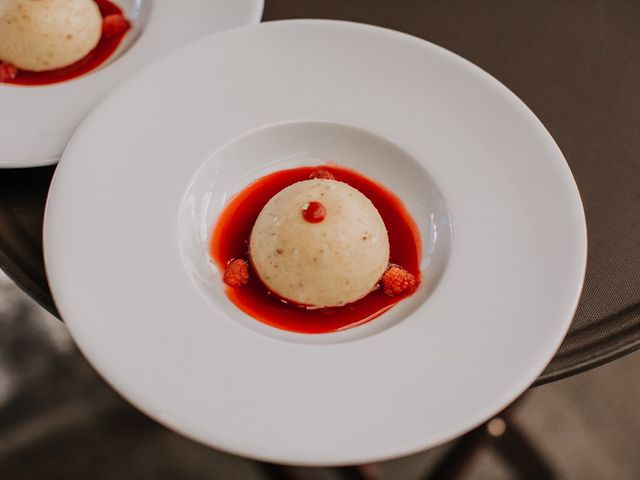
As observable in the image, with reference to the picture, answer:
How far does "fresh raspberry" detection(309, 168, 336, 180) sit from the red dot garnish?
22 centimetres

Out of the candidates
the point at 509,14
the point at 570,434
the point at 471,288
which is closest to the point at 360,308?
the point at 471,288

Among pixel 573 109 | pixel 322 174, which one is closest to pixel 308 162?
pixel 322 174

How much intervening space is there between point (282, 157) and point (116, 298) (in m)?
0.68

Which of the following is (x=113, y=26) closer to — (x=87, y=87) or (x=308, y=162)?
(x=87, y=87)

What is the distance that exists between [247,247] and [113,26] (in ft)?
3.40

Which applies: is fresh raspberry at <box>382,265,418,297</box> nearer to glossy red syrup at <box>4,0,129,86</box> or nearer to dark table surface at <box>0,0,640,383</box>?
dark table surface at <box>0,0,640,383</box>

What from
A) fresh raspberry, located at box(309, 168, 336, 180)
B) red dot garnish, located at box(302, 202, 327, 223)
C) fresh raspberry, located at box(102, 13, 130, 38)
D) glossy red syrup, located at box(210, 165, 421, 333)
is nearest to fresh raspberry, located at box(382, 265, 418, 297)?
glossy red syrup, located at box(210, 165, 421, 333)

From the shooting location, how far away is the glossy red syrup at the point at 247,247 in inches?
55.9

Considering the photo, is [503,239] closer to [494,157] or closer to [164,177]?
[494,157]

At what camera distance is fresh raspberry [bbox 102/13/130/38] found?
79.9 inches

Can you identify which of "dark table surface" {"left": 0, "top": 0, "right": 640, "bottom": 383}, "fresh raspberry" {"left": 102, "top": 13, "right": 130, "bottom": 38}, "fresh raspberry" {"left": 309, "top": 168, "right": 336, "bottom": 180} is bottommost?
"fresh raspberry" {"left": 102, "top": 13, "right": 130, "bottom": 38}

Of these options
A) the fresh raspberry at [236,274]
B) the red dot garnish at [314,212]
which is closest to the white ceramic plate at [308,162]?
the fresh raspberry at [236,274]

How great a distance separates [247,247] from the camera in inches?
61.7

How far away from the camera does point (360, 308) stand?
1463 mm
